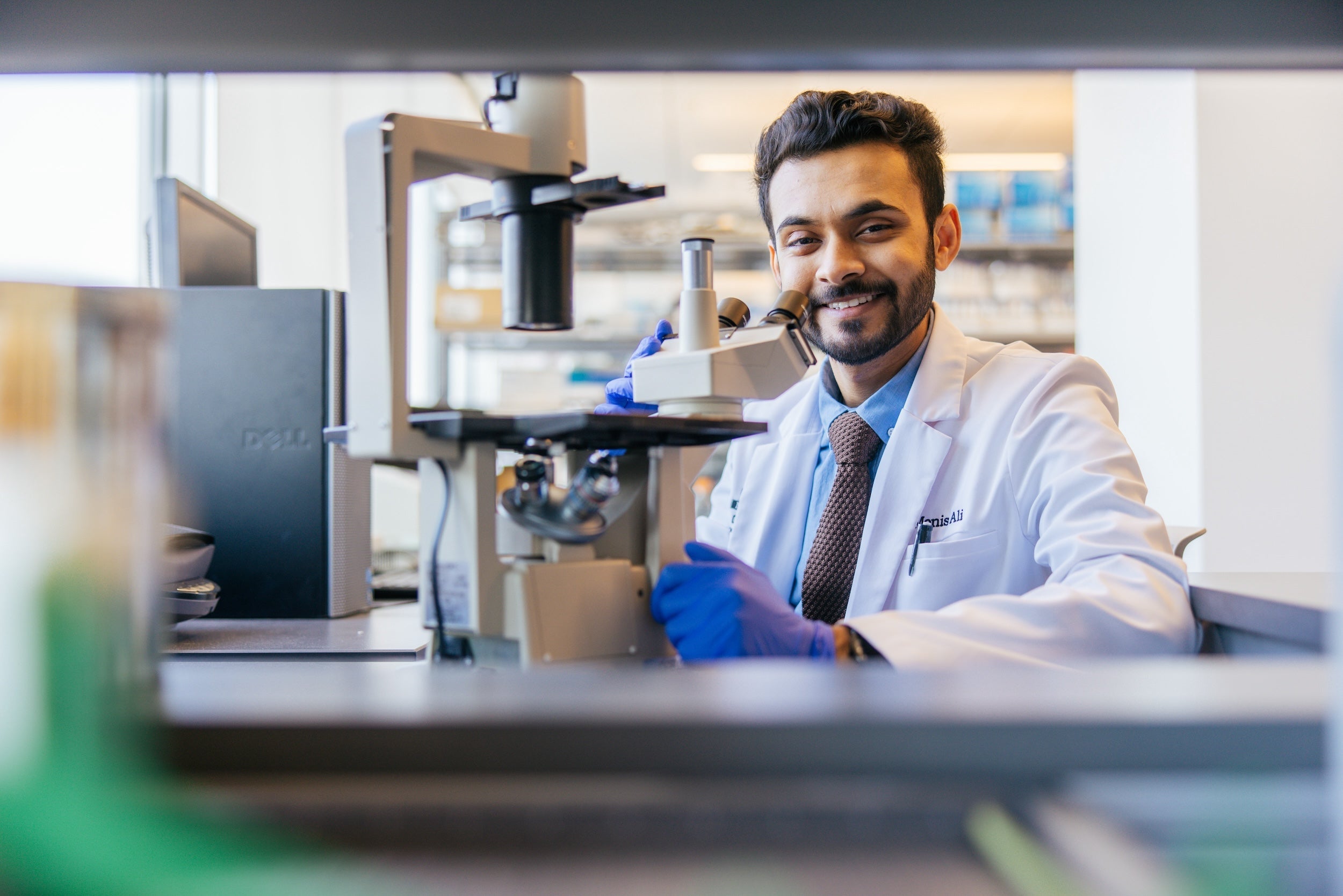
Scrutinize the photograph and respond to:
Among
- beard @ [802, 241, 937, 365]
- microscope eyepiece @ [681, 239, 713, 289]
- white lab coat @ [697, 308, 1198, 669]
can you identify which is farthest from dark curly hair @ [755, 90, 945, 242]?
microscope eyepiece @ [681, 239, 713, 289]

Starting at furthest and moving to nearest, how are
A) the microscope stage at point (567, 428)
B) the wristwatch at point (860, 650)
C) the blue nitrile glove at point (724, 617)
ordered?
the wristwatch at point (860, 650) → the blue nitrile glove at point (724, 617) → the microscope stage at point (567, 428)

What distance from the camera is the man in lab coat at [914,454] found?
1.23m

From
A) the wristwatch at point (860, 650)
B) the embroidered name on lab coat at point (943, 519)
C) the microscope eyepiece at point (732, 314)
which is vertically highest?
the microscope eyepiece at point (732, 314)

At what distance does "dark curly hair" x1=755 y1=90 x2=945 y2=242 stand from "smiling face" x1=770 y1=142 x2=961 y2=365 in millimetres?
19

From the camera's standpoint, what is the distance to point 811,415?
2.05m

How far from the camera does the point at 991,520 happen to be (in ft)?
5.27

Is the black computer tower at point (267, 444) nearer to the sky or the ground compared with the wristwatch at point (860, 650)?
nearer to the sky

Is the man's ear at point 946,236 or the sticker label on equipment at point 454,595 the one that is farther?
the man's ear at point 946,236

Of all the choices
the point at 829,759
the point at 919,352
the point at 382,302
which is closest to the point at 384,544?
the point at 919,352

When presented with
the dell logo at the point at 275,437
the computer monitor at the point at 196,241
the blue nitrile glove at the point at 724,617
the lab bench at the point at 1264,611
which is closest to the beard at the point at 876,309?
the lab bench at the point at 1264,611

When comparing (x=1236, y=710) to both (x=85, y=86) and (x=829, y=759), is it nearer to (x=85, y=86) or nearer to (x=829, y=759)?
(x=829, y=759)

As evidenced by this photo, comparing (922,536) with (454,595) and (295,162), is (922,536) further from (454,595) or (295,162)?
(295,162)

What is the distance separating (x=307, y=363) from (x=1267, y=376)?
Answer: 280 cm

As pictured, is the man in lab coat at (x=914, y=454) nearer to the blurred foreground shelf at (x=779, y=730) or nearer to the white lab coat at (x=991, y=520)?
the white lab coat at (x=991, y=520)
